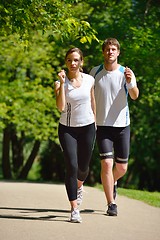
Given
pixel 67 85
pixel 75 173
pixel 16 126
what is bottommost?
pixel 16 126

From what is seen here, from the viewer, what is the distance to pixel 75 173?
806 centimetres

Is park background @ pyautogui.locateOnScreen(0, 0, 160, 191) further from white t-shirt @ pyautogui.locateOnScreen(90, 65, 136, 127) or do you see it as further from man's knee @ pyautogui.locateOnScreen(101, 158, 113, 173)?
man's knee @ pyautogui.locateOnScreen(101, 158, 113, 173)

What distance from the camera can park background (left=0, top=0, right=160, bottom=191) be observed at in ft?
36.8

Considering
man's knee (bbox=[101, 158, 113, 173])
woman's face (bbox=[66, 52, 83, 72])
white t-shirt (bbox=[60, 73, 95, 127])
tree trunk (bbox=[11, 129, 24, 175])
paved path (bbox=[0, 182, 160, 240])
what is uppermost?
woman's face (bbox=[66, 52, 83, 72])

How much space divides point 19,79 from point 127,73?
2011 centimetres

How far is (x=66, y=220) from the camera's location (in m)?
7.91

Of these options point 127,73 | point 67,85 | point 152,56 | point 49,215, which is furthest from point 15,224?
point 152,56

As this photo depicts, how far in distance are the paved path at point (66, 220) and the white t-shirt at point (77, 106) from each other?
1.15m

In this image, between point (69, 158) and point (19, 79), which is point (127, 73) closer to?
point (69, 158)

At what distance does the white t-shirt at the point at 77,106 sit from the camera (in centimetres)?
811

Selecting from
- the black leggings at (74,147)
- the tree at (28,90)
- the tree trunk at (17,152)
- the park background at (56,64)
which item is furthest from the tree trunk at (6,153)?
the black leggings at (74,147)

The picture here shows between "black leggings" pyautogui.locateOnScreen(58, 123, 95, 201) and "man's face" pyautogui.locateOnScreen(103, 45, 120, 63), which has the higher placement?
"man's face" pyautogui.locateOnScreen(103, 45, 120, 63)

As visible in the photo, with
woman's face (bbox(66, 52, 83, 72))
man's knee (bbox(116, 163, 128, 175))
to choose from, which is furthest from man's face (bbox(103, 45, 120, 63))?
man's knee (bbox(116, 163, 128, 175))

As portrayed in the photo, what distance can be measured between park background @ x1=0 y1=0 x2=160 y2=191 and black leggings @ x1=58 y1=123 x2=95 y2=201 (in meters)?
2.88
